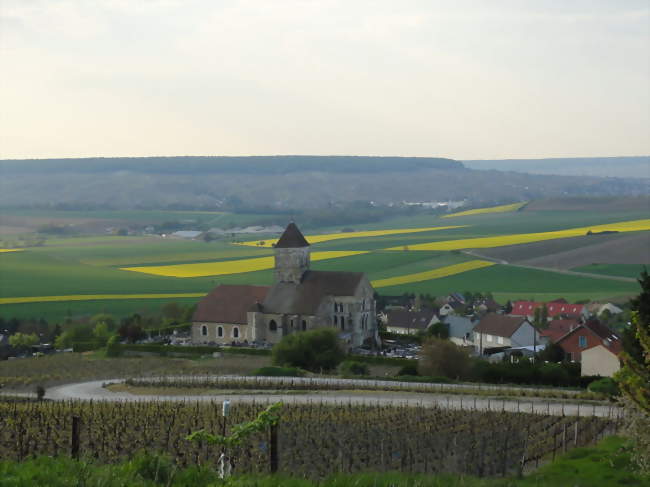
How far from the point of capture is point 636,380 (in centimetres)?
1636

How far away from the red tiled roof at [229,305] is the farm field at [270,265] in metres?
16.0

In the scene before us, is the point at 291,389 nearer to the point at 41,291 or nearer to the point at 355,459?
the point at 355,459

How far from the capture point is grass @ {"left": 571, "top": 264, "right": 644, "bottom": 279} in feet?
339

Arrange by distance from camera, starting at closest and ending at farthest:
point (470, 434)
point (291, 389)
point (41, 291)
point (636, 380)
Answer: point (636, 380)
point (470, 434)
point (291, 389)
point (41, 291)

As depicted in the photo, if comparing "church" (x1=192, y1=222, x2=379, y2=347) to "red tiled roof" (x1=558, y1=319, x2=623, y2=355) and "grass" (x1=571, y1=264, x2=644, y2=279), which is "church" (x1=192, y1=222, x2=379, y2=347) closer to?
"red tiled roof" (x1=558, y1=319, x2=623, y2=355)

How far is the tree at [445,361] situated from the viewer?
49.9 m

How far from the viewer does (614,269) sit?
106 m

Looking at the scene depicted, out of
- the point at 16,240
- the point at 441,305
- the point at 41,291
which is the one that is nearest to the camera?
the point at 441,305

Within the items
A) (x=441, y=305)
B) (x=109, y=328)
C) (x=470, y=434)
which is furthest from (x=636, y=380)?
(x=441, y=305)

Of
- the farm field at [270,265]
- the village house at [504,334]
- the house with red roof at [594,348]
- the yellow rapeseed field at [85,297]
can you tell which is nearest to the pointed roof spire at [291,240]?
the village house at [504,334]

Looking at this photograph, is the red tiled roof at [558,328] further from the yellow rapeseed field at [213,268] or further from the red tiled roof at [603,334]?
the yellow rapeseed field at [213,268]

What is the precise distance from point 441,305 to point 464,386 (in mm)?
45065

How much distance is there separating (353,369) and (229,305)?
20820 mm

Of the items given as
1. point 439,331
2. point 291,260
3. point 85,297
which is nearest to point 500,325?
point 439,331
